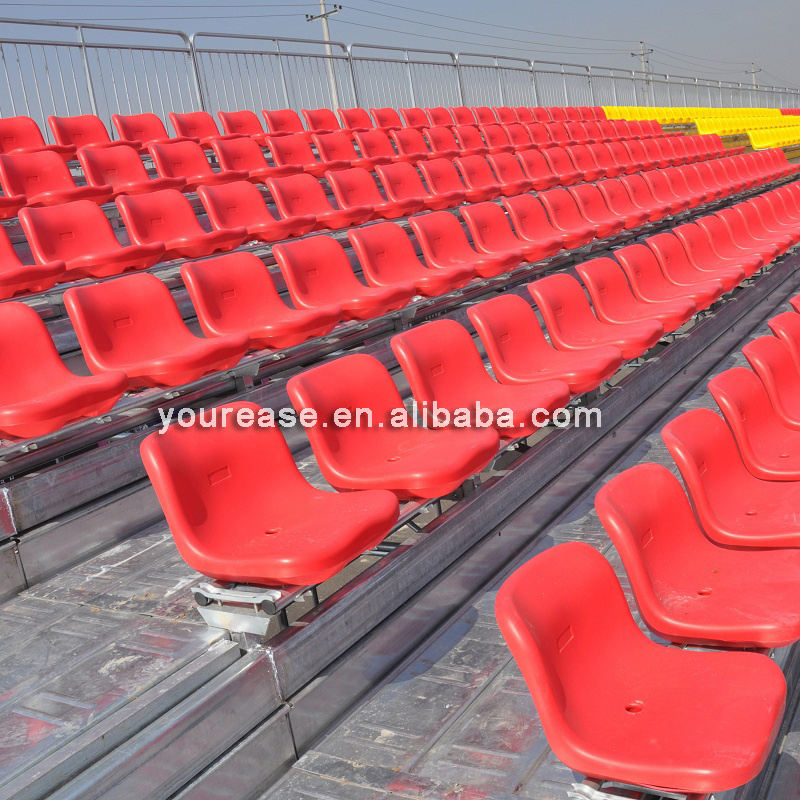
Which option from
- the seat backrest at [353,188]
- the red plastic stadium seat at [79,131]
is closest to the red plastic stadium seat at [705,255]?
the seat backrest at [353,188]

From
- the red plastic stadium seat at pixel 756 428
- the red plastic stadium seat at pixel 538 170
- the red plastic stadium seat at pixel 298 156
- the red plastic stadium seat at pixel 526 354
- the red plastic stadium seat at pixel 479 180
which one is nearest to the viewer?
the red plastic stadium seat at pixel 756 428

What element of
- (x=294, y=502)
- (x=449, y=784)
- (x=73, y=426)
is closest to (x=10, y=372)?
(x=73, y=426)

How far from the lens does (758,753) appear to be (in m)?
1.20

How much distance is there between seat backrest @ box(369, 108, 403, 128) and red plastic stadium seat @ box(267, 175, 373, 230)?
290cm

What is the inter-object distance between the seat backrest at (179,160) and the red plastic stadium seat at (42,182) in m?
0.62

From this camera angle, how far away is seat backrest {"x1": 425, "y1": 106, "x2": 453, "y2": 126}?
805 centimetres

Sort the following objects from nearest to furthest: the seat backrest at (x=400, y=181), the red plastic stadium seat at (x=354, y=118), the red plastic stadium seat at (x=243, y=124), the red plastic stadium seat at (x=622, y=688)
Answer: the red plastic stadium seat at (x=622, y=688) → the seat backrest at (x=400, y=181) → the red plastic stadium seat at (x=243, y=124) → the red plastic stadium seat at (x=354, y=118)

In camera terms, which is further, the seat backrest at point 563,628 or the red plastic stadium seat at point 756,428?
the red plastic stadium seat at point 756,428

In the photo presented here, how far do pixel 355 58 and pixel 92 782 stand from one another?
25.1ft

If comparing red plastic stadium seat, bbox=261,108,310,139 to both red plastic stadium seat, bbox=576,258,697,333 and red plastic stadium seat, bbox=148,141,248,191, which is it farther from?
red plastic stadium seat, bbox=576,258,697,333

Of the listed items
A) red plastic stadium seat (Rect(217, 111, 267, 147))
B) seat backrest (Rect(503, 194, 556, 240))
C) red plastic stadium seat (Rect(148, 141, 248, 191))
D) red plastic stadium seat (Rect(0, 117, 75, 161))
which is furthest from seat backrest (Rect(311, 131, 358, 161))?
red plastic stadium seat (Rect(0, 117, 75, 161))

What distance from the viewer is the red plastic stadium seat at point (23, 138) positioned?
5059 millimetres

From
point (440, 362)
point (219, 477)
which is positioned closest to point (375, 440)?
point (440, 362)

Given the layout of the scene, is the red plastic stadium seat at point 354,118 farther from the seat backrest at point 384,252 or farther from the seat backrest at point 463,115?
the seat backrest at point 384,252
